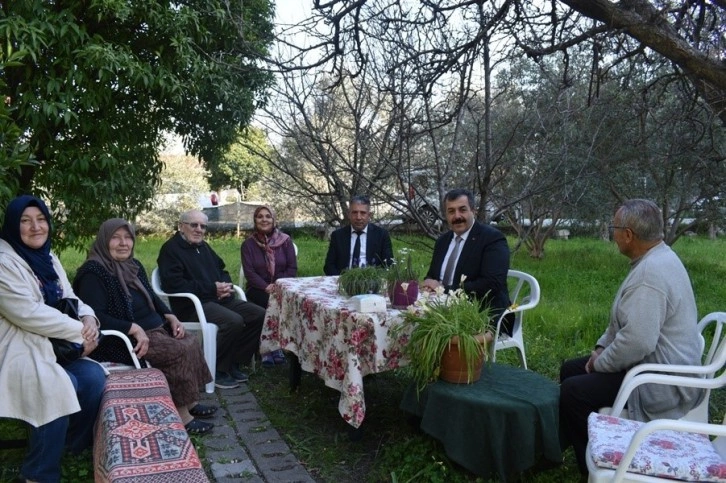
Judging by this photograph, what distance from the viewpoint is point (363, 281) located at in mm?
3977

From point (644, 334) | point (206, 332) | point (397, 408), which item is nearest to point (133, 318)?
point (206, 332)

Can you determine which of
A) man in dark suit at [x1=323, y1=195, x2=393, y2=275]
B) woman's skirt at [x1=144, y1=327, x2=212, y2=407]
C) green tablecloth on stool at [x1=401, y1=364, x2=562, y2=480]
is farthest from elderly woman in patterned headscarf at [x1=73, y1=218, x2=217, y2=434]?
man in dark suit at [x1=323, y1=195, x2=393, y2=275]

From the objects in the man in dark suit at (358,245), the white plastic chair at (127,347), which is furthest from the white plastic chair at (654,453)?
the man in dark suit at (358,245)

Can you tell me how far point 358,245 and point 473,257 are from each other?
1549 millimetres

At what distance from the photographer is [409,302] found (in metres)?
3.71

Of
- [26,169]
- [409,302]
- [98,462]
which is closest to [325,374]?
[409,302]

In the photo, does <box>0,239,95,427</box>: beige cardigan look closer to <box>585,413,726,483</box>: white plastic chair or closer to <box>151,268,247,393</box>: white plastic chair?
<box>151,268,247,393</box>: white plastic chair

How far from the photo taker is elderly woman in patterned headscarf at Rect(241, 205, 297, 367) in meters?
5.62

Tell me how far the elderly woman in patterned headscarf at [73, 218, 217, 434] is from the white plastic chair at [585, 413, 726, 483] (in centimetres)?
249

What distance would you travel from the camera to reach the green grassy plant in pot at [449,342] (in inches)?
123

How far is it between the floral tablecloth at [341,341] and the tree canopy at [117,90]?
169 centimetres

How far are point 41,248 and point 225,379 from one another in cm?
207

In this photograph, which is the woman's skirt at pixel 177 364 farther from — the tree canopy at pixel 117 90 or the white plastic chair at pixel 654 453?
the white plastic chair at pixel 654 453

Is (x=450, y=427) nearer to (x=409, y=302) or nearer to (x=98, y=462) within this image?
(x=409, y=302)
